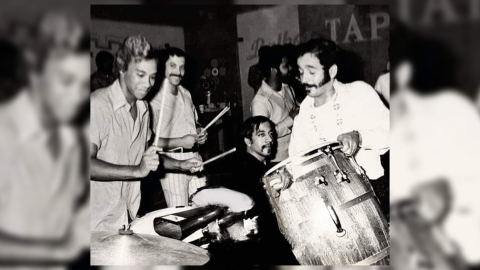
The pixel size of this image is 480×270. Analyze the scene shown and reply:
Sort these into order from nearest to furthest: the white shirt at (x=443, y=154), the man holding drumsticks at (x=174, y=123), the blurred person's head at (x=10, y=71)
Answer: the blurred person's head at (x=10, y=71), the man holding drumsticks at (x=174, y=123), the white shirt at (x=443, y=154)

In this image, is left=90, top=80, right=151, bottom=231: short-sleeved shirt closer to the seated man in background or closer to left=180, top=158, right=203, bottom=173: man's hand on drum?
left=180, top=158, right=203, bottom=173: man's hand on drum

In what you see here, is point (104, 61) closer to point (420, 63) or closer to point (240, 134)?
point (240, 134)

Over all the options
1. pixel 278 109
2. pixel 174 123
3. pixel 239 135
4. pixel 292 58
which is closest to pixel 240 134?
pixel 239 135

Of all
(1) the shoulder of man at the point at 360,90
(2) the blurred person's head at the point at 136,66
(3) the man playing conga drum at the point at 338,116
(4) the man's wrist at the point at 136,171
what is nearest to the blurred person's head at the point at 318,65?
(3) the man playing conga drum at the point at 338,116

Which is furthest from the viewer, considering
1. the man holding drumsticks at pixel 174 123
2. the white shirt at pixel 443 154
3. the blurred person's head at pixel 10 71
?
the white shirt at pixel 443 154

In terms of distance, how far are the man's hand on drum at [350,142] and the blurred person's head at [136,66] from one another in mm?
1105

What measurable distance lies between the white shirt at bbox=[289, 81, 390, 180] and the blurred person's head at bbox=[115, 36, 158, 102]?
861 mm

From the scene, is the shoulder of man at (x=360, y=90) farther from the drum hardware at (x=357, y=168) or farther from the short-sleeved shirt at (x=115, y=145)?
the short-sleeved shirt at (x=115, y=145)

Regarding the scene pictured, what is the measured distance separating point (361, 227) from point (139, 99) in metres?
1.40

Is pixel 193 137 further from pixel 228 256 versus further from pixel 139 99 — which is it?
pixel 228 256

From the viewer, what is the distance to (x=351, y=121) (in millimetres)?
3211

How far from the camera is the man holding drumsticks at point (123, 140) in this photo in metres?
3.09

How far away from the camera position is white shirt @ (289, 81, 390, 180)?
10.5 ft

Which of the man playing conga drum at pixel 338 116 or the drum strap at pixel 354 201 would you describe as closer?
the drum strap at pixel 354 201
